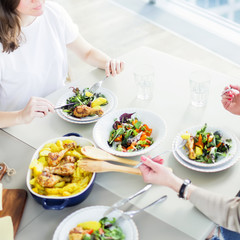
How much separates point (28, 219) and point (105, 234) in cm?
28

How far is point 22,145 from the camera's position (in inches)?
56.3

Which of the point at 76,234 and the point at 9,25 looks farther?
the point at 9,25

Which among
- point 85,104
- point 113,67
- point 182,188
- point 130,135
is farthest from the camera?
point 113,67

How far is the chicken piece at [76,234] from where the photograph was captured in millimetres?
992

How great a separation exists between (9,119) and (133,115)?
0.51 meters

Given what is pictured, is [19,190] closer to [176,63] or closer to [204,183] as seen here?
[204,183]

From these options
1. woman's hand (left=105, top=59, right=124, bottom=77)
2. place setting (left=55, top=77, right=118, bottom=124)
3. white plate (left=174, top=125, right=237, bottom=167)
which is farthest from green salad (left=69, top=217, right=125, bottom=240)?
woman's hand (left=105, top=59, right=124, bottom=77)

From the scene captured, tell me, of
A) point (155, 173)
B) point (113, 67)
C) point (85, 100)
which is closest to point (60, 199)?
point (155, 173)

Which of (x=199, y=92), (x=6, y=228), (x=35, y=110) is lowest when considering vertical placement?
(x=6, y=228)

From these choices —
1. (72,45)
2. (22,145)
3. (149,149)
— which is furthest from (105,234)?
(72,45)

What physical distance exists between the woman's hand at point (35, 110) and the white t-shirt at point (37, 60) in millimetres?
343

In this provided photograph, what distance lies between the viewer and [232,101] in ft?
4.67

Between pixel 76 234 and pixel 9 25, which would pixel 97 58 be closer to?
pixel 9 25

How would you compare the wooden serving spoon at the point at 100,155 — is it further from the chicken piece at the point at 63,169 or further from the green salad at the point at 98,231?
the green salad at the point at 98,231
